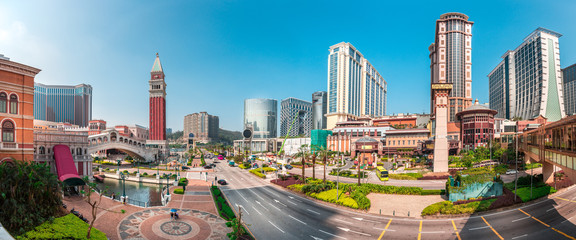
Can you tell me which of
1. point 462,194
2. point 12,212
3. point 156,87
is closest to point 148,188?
point 12,212

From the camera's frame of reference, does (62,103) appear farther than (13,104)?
Yes

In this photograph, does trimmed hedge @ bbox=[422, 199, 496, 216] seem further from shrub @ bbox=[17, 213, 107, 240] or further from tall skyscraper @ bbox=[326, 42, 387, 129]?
tall skyscraper @ bbox=[326, 42, 387, 129]

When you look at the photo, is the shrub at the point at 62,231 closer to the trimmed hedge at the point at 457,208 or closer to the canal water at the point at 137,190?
the canal water at the point at 137,190

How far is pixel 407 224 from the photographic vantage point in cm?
2592

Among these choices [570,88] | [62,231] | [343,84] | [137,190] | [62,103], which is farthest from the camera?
[62,103]

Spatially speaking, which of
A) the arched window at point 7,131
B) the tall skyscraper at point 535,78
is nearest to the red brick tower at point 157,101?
the arched window at point 7,131

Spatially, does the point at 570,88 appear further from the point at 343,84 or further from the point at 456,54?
the point at 343,84

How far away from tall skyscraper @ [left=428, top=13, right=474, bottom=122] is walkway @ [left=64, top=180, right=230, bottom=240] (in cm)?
10574

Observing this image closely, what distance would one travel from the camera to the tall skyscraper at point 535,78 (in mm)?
94938

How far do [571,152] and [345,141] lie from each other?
8351cm

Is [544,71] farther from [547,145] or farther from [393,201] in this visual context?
[393,201]

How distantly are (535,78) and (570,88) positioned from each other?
32.8 metres

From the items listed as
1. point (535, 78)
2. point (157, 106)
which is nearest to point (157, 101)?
point (157, 106)

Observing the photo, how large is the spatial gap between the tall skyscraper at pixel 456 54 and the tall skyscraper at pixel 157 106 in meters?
117
